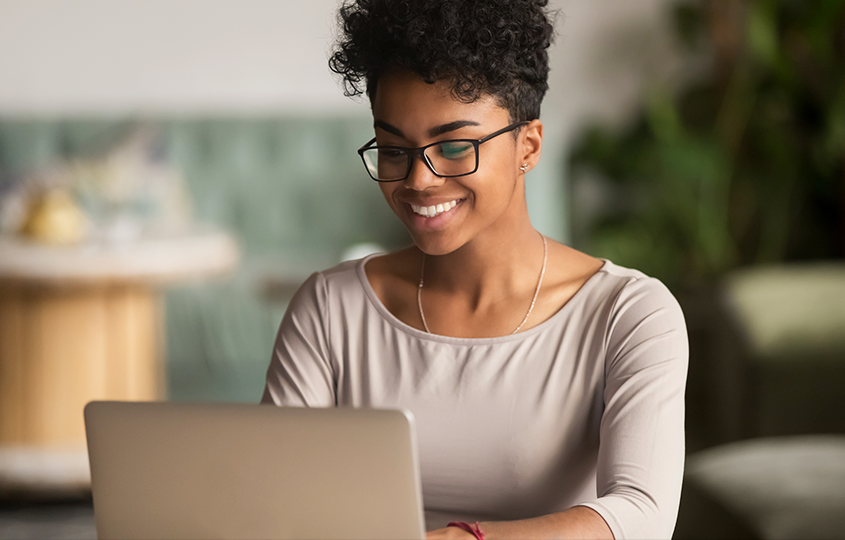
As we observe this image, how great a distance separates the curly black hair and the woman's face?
2cm

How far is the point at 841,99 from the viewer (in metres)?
3.40

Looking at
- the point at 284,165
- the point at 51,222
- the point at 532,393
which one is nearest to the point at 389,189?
the point at 532,393

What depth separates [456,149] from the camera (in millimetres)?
1045

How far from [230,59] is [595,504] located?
137 inches

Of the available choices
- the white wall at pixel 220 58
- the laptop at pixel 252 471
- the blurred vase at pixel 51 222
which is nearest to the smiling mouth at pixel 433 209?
the laptop at pixel 252 471

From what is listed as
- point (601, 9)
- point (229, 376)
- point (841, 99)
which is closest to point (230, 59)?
point (229, 376)

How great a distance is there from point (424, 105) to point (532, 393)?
0.39 m

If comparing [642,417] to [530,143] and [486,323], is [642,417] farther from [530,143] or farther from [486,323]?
[530,143]

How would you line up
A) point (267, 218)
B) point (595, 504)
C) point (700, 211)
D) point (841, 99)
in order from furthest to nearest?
point (267, 218), point (700, 211), point (841, 99), point (595, 504)

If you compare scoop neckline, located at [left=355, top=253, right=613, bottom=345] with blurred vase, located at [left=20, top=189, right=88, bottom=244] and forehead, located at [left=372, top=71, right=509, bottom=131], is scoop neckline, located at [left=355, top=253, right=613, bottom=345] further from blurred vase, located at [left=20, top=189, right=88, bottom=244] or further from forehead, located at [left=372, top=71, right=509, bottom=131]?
blurred vase, located at [left=20, top=189, right=88, bottom=244]

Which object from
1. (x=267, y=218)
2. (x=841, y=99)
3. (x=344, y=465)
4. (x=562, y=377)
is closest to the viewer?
(x=344, y=465)

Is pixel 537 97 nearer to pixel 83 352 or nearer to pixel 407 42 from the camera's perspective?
pixel 407 42

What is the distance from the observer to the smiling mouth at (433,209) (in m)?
1.08

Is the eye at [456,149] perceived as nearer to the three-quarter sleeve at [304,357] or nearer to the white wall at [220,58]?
the three-quarter sleeve at [304,357]
